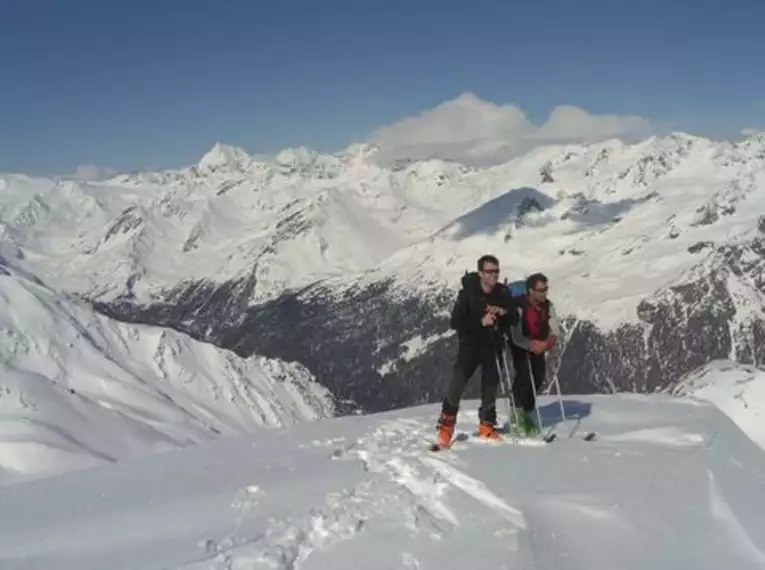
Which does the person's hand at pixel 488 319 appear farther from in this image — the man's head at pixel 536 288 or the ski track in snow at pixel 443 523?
the ski track in snow at pixel 443 523

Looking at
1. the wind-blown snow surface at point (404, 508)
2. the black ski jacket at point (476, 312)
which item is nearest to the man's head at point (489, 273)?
the black ski jacket at point (476, 312)

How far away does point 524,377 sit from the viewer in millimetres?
16047

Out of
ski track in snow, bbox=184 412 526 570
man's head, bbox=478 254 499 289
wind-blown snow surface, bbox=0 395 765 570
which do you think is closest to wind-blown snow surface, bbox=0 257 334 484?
wind-blown snow surface, bbox=0 395 765 570

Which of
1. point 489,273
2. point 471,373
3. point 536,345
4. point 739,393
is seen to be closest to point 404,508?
point 471,373

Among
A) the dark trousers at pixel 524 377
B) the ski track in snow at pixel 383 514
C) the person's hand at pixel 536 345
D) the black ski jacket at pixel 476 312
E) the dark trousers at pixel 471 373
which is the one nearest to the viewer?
the ski track in snow at pixel 383 514

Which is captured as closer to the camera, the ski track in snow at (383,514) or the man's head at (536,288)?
the ski track in snow at (383,514)

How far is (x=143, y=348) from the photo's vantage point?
18300cm

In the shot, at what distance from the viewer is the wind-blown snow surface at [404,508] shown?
896 cm

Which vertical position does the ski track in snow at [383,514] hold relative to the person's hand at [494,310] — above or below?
below

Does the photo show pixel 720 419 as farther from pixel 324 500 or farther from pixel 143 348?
pixel 143 348

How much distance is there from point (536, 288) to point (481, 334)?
1769 millimetres

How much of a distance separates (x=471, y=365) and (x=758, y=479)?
5.19 meters

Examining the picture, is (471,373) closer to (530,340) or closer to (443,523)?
(530,340)

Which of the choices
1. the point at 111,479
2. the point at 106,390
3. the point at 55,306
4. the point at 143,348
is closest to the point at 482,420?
the point at 111,479
